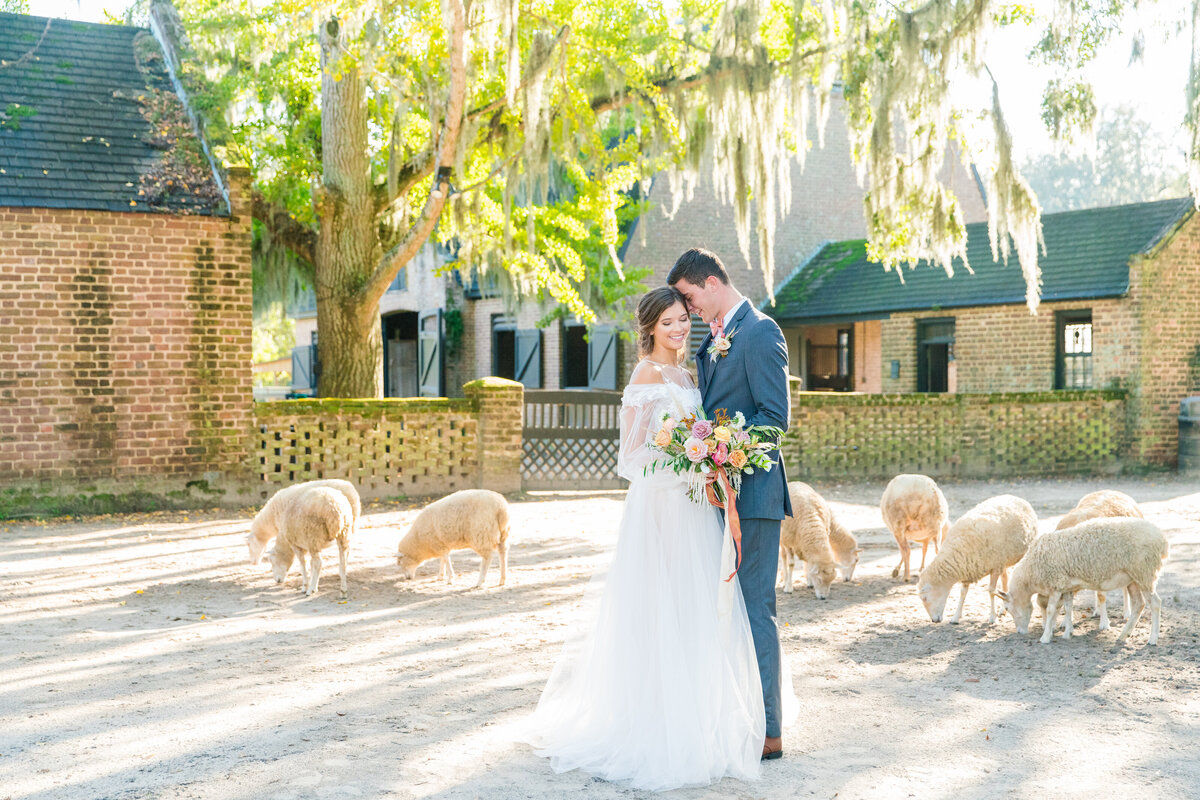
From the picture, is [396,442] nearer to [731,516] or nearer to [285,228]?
[285,228]

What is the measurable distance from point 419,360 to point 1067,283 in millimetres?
17021

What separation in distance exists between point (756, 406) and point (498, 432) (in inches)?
393

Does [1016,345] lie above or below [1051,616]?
above

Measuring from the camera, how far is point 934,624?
7.37 metres

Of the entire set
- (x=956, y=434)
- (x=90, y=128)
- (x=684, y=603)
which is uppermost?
(x=90, y=128)

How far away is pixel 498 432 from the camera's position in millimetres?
14445

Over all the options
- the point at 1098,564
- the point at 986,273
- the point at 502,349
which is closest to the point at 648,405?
the point at 1098,564

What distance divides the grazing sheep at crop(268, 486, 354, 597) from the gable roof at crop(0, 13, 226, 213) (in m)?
5.69

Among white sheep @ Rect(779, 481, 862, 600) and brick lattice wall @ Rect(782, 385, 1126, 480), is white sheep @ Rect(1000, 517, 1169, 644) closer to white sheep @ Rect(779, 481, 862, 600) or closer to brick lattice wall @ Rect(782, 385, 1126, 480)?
white sheep @ Rect(779, 481, 862, 600)

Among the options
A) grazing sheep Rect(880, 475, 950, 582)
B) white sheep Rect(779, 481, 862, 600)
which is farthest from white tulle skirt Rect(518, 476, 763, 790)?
grazing sheep Rect(880, 475, 950, 582)

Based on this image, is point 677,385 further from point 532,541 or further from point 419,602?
point 532,541

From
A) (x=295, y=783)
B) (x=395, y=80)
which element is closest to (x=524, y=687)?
(x=295, y=783)

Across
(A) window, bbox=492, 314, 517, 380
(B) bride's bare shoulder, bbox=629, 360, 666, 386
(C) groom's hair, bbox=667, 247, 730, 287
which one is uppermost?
(A) window, bbox=492, 314, 517, 380

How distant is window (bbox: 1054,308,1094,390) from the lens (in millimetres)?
19250
